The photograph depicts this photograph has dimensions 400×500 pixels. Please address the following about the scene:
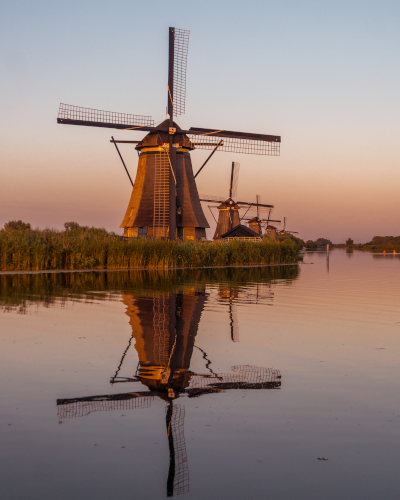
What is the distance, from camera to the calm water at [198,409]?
3.10 meters

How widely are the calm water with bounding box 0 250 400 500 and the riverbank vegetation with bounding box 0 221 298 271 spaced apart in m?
14.4

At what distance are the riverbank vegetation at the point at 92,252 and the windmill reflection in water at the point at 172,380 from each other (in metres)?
15.1

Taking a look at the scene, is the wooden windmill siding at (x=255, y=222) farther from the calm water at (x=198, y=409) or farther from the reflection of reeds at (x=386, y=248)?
the calm water at (x=198, y=409)

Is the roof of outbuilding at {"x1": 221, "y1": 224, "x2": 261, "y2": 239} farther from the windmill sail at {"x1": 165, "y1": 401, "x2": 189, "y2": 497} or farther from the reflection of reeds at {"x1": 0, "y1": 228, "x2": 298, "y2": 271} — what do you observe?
the windmill sail at {"x1": 165, "y1": 401, "x2": 189, "y2": 497}

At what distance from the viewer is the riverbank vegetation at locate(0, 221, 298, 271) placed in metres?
22.6

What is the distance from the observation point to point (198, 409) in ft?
14.1

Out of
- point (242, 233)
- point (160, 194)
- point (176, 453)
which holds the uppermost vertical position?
point (160, 194)

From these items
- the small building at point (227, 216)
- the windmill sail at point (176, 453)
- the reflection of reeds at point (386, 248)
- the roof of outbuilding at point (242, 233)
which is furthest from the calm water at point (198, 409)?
the reflection of reeds at point (386, 248)

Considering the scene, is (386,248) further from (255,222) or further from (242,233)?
(242,233)

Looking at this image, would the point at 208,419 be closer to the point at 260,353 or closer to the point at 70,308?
the point at 260,353

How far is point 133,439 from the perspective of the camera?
368 cm

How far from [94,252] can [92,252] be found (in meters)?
0.10

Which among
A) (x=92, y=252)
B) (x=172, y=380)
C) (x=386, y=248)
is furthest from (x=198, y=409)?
(x=386, y=248)

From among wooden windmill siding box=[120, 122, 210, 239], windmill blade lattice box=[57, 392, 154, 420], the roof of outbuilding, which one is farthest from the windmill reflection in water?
the roof of outbuilding
